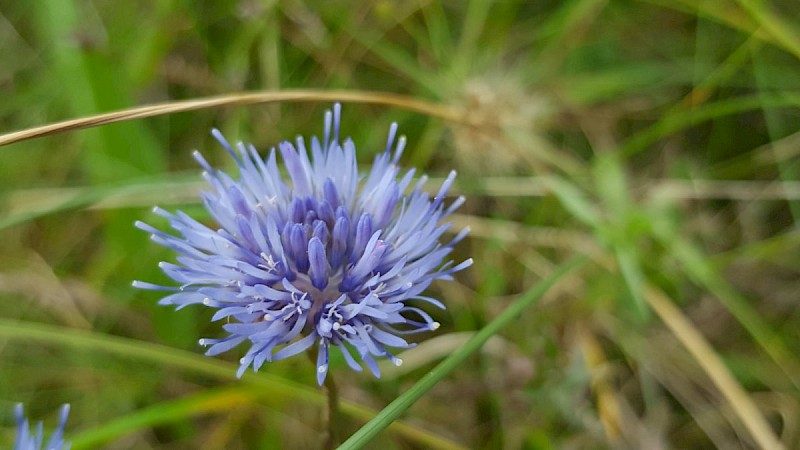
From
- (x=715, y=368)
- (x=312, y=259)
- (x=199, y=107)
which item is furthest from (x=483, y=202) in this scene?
(x=312, y=259)

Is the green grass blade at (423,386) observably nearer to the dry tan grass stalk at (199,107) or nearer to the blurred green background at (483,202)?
the blurred green background at (483,202)

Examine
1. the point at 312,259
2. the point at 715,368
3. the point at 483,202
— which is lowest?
the point at 715,368

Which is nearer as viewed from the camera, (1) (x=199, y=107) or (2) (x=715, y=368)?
(1) (x=199, y=107)

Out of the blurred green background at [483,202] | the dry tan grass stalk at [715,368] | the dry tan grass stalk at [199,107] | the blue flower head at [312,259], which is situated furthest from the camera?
the blurred green background at [483,202]

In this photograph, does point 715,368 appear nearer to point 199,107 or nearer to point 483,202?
point 483,202

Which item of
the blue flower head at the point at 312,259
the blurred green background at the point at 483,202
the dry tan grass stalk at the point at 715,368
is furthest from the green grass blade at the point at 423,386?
the dry tan grass stalk at the point at 715,368

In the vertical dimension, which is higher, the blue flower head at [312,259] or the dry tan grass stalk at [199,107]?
the dry tan grass stalk at [199,107]

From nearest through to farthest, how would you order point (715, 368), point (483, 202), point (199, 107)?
point (199, 107) → point (715, 368) → point (483, 202)

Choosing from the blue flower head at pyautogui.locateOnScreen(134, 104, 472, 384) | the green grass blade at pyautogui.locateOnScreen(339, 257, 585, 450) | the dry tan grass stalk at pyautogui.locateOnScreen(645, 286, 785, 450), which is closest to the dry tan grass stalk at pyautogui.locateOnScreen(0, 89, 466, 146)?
the blue flower head at pyautogui.locateOnScreen(134, 104, 472, 384)
